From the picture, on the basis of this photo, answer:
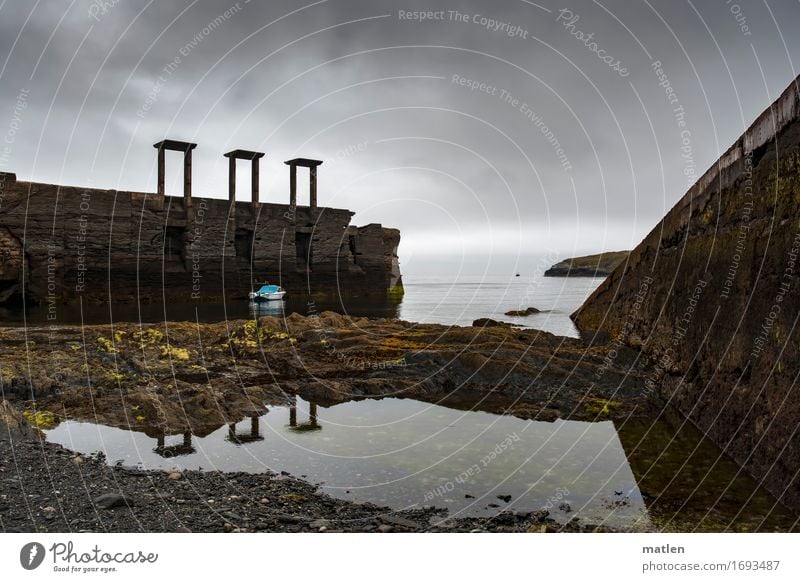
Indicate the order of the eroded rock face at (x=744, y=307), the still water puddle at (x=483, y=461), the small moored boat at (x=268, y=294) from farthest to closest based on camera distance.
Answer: the small moored boat at (x=268, y=294) < the eroded rock face at (x=744, y=307) < the still water puddle at (x=483, y=461)

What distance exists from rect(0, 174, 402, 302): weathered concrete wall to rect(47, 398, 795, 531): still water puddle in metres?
27.2

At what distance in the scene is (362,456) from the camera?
7219 mm

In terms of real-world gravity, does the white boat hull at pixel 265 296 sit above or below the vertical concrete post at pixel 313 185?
below

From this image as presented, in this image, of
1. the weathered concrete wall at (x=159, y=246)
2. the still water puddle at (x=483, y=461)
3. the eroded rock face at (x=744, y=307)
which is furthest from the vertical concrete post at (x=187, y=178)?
the eroded rock face at (x=744, y=307)

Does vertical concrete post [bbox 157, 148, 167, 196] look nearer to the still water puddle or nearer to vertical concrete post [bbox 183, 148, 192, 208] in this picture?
vertical concrete post [bbox 183, 148, 192, 208]

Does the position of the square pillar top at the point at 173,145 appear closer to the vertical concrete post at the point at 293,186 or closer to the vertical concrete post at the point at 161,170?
the vertical concrete post at the point at 161,170

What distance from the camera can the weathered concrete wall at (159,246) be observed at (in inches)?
1192

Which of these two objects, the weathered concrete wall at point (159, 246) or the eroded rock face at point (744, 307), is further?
the weathered concrete wall at point (159, 246)

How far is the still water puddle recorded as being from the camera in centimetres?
550

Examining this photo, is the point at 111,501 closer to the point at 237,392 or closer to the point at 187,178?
the point at 237,392

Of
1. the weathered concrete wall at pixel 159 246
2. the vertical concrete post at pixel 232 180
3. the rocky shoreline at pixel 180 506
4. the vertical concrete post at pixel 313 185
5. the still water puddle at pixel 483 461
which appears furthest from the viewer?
the vertical concrete post at pixel 313 185

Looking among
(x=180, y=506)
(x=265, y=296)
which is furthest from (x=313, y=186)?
(x=180, y=506)

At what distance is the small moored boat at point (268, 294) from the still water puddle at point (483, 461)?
93.4 feet

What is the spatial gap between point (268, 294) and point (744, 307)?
108ft
